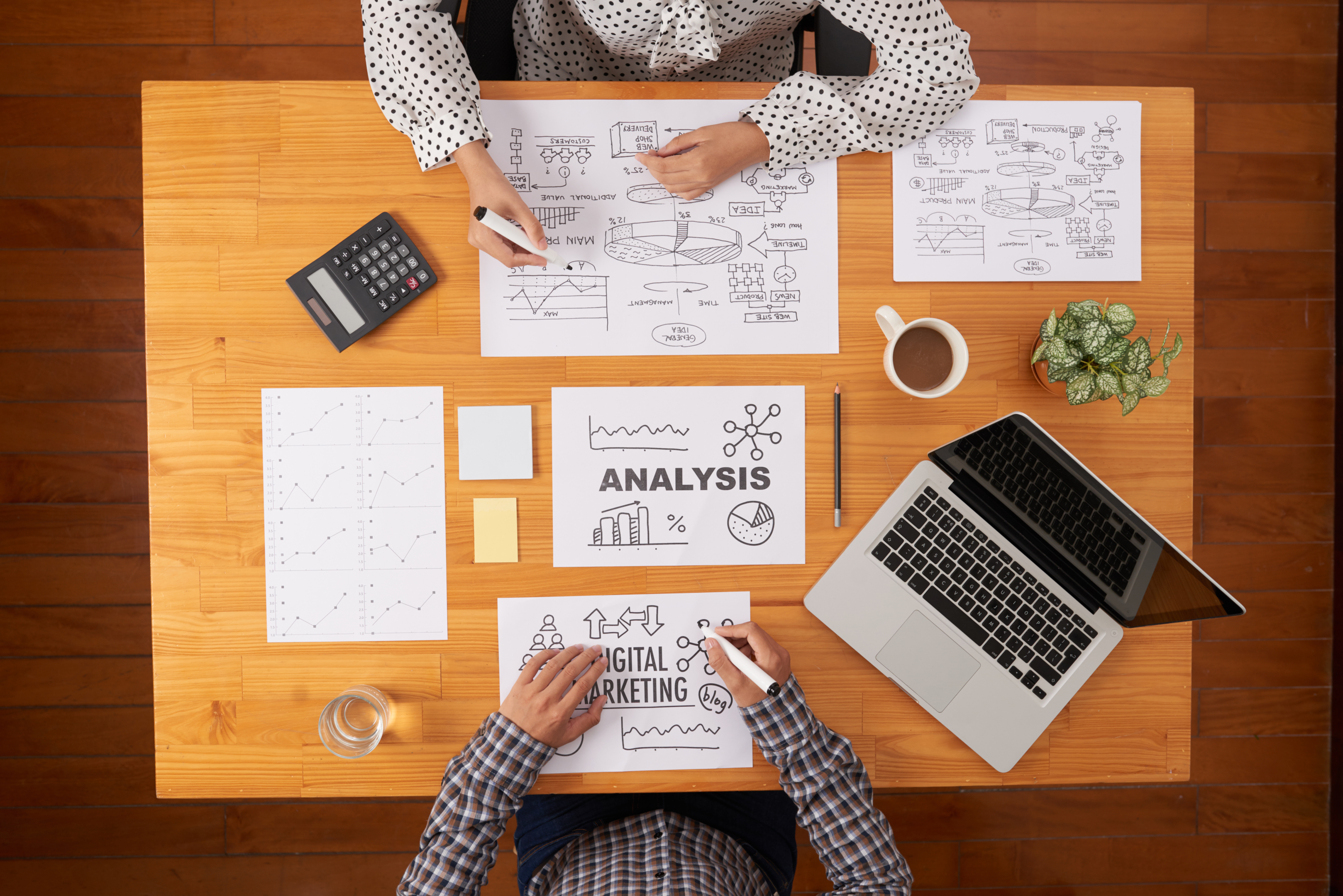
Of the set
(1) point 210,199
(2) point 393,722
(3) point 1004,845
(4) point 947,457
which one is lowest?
(3) point 1004,845

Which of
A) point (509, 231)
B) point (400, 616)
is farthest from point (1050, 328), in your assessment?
point (400, 616)

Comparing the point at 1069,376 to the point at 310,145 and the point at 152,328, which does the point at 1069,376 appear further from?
the point at 152,328

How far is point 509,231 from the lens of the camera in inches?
32.9

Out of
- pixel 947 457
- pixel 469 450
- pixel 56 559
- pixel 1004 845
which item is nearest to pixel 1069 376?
pixel 947 457

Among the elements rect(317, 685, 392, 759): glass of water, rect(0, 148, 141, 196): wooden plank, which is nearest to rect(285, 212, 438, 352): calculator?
rect(317, 685, 392, 759): glass of water

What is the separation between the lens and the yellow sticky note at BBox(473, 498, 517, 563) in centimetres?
93

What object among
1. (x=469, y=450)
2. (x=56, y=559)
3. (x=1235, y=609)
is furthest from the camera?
(x=56, y=559)

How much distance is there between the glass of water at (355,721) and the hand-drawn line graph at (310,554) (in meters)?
0.16

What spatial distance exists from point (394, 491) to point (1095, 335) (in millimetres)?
870

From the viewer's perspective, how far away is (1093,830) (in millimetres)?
1598

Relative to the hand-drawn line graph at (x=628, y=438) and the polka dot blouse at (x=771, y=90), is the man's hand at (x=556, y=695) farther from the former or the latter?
the polka dot blouse at (x=771, y=90)

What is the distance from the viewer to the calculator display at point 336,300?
91 centimetres

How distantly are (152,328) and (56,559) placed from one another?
95 centimetres

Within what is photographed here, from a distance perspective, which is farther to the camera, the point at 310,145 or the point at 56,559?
the point at 56,559
